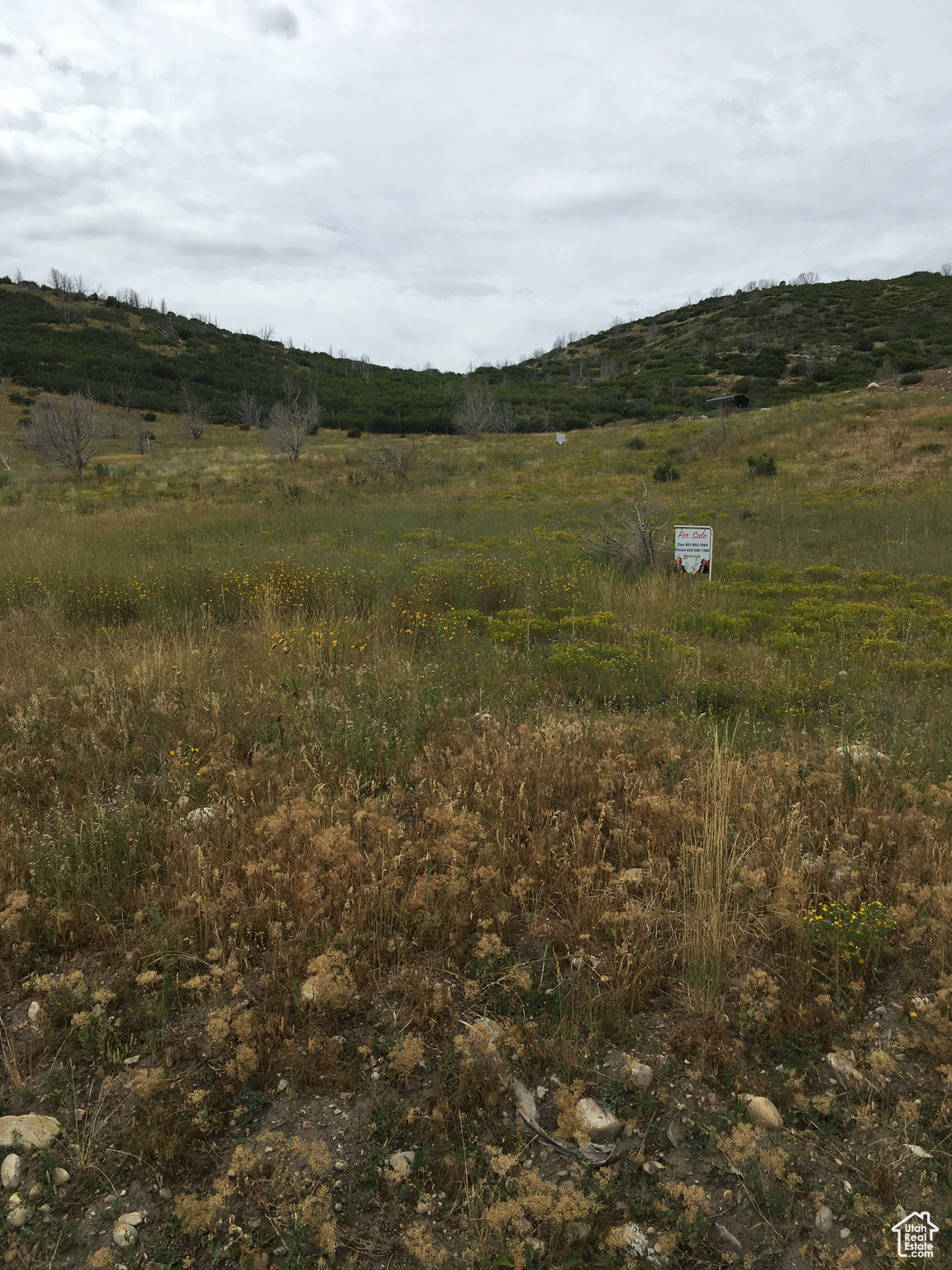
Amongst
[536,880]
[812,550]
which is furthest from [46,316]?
[536,880]

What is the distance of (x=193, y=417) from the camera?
44750 millimetres

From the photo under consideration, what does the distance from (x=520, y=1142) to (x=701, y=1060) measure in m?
0.63

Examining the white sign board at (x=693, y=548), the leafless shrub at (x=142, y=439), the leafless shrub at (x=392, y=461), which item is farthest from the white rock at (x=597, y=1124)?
the leafless shrub at (x=142, y=439)

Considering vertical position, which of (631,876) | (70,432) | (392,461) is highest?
(70,432)

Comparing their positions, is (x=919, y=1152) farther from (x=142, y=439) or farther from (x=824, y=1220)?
(x=142, y=439)

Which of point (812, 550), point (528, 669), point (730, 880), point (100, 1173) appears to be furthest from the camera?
point (812, 550)

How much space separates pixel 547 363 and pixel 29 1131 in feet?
276

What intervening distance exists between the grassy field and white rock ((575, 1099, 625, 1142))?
0.05 meters

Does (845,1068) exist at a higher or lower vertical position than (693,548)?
lower

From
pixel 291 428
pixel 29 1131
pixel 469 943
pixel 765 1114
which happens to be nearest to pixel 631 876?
pixel 469 943

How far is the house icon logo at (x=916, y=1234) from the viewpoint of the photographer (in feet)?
5.22

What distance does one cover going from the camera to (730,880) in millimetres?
2633

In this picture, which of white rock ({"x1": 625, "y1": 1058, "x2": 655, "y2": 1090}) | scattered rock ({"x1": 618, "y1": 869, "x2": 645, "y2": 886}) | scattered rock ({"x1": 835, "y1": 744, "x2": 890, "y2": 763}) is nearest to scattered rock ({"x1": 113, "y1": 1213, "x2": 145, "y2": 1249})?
white rock ({"x1": 625, "y1": 1058, "x2": 655, "y2": 1090})

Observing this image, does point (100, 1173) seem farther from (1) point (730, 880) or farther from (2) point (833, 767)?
(2) point (833, 767)
